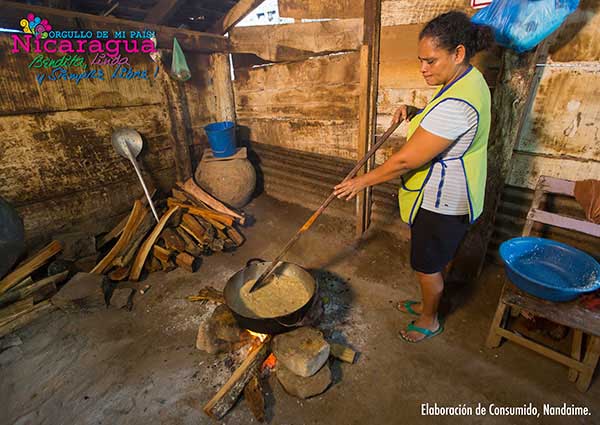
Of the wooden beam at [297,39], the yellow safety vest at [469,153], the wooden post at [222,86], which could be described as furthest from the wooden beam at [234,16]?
the yellow safety vest at [469,153]

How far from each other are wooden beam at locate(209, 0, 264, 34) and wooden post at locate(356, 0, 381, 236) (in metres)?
2.39

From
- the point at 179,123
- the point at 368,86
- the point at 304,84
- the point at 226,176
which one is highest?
the point at 304,84

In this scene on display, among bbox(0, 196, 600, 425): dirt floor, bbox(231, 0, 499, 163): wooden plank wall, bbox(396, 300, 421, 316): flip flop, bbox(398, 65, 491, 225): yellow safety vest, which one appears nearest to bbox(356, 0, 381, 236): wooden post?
bbox(231, 0, 499, 163): wooden plank wall

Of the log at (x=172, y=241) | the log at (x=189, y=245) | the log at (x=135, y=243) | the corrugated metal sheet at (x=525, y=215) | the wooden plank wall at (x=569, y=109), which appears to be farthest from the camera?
the log at (x=189, y=245)

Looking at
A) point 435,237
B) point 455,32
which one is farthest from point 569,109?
point 435,237

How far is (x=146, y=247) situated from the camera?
413cm

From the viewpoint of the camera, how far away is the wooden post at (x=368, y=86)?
374 cm

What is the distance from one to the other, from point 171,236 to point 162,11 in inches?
136

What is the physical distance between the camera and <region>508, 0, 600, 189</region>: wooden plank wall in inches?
109

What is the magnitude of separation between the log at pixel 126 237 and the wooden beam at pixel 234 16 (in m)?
3.56

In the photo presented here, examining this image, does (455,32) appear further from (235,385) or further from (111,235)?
(111,235)

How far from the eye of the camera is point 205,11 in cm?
530

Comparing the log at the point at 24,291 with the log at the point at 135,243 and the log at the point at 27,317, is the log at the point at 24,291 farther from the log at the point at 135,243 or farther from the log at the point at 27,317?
the log at the point at 135,243

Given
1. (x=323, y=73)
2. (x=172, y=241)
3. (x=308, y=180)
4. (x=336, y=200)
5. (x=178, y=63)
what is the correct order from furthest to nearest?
(x=308, y=180) < (x=336, y=200) < (x=178, y=63) < (x=323, y=73) < (x=172, y=241)
